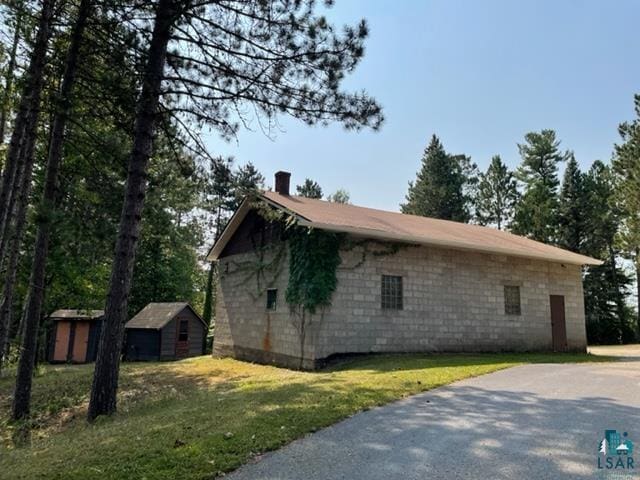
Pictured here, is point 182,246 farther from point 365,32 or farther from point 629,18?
point 629,18

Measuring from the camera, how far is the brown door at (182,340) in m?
21.8

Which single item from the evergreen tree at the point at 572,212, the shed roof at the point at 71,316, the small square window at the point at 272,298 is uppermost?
the evergreen tree at the point at 572,212

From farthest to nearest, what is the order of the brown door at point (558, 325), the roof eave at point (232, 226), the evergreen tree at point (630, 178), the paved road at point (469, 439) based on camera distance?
the evergreen tree at point (630, 178) → the brown door at point (558, 325) → the roof eave at point (232, 226) → the paved road at point (469, 439)

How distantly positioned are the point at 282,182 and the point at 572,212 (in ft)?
85.5

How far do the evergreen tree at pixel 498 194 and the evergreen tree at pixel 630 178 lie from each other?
11874 millimetres

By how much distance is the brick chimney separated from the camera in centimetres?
1650

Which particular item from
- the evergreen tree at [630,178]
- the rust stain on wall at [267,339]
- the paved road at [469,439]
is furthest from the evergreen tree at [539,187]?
the paved road at [469,439]

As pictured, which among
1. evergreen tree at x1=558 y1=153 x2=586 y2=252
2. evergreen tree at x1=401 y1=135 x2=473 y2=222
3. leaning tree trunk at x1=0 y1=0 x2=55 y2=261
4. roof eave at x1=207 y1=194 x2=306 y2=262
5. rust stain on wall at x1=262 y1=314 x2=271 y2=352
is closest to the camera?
leaning tree trunk at x1=0 y1=0 x2=55 y2=261

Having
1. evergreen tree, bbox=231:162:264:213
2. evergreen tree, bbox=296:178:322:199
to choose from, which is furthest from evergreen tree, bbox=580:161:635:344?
evergreen tree, bbox=231:162:264:213

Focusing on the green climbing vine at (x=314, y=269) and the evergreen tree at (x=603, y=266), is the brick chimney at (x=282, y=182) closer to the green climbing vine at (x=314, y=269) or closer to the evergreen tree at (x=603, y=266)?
the green climbing vine at (x=314, y=269)

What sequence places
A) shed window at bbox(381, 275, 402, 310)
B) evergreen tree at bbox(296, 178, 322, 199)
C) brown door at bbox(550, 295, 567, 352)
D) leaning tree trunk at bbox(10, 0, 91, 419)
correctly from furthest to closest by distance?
evergreen tree at bbox(296, 178, 322, 199) → brown door at bbox(550, 295, 567, 352) → shed window at bbox(381, 275, 402, 310) → leaning tree trunk at bbox(10, 0, 91, 419)

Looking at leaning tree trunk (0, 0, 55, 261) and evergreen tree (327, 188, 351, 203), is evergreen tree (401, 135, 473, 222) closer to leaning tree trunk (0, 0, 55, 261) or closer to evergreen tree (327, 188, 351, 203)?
evergreen tree (327, 188, 351, 203)

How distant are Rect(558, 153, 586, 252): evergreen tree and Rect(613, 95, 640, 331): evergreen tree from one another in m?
4.60

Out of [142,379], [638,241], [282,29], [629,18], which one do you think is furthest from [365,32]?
[638,241]
